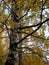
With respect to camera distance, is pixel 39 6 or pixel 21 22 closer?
pixel 39 6

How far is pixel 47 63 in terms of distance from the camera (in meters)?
7.30

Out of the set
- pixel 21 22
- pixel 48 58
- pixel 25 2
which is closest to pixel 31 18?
pixel 21 22

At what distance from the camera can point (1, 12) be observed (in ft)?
22.4

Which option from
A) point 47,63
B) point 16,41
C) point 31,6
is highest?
point 31,6

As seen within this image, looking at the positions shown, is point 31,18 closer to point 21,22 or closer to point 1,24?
point 21,22

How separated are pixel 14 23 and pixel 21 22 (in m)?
0.86

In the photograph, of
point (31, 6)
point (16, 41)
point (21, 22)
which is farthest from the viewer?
point (21, 22)

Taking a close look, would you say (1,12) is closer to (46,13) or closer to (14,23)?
(14,23)

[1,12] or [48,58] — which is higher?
[1,12]

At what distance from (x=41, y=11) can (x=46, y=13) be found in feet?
1.57

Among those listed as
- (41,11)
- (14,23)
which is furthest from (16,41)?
(41,11)

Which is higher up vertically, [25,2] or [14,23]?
[25,2]

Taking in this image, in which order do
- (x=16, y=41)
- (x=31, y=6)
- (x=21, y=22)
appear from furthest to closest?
(x=21, y=22) → (x=16, y=41) → (x=31, y=6)

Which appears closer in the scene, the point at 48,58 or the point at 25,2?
the point at 25,2
